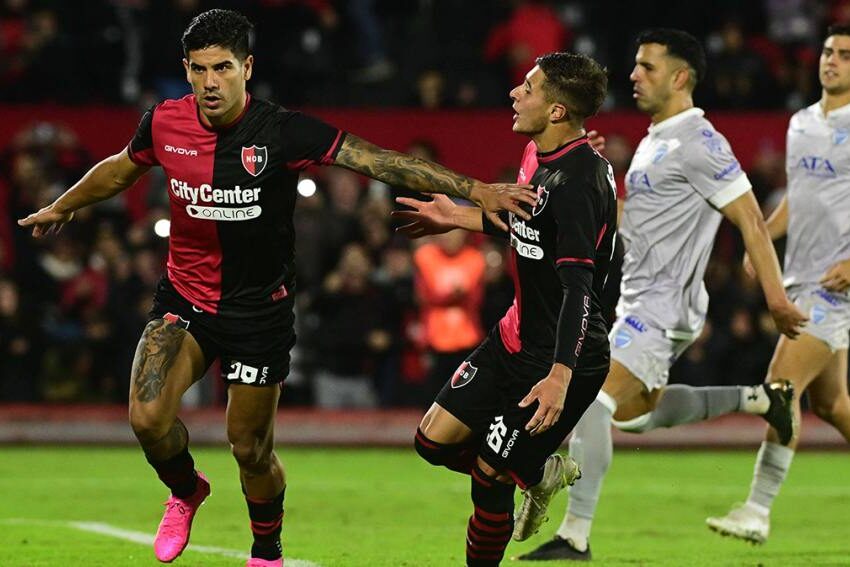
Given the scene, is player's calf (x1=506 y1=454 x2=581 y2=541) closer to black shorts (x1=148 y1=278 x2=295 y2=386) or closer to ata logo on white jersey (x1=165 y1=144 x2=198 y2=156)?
black shorts (x1=148 y1=278 x2=295 y2=386)

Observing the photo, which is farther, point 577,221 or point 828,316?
point 828,316

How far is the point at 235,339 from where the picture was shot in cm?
730

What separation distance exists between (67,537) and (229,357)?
7.88 feet

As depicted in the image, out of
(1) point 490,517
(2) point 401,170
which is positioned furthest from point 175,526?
(2) point 401,170

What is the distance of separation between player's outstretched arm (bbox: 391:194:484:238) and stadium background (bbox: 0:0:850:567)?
2683 millimetres

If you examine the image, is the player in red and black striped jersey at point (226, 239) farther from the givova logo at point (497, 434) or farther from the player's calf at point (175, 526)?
the givova logo at point (497, 434)

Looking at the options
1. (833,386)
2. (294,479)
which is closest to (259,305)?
(833,386)

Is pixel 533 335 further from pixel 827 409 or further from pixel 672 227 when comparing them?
pixel 827 409

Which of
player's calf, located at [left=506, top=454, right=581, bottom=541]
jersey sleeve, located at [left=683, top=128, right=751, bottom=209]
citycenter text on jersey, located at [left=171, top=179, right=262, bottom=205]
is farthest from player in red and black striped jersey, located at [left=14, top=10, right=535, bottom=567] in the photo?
jersey sleeve, located at [left=683, top=128, right=751, bottom=209]

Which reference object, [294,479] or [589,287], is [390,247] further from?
[589,287]

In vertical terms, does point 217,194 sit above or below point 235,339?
above

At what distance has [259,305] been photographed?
7371mm

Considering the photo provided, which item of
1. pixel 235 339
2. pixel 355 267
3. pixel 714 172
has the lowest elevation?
pixel 355 267

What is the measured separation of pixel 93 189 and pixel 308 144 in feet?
3.54
